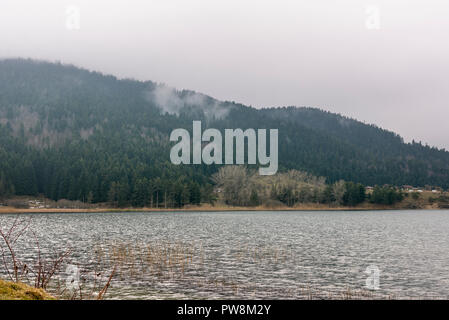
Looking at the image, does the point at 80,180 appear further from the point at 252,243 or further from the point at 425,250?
the point at 425,250

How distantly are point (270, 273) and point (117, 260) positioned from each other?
15470 millimetres

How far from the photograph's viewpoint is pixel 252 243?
55.5 metres
